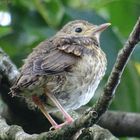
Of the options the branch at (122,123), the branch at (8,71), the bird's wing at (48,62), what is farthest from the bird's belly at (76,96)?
the branch at (122,123)

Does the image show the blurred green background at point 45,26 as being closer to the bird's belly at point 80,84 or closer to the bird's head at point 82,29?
the bird's head at point 82,29

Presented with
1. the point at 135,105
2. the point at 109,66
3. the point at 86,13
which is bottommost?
the point at 135,105

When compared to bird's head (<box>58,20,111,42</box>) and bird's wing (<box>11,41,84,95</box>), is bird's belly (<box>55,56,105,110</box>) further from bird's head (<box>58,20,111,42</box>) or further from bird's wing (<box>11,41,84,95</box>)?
bird's head (<box>58,20,111,42</box>)

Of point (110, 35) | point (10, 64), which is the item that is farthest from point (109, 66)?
point (10, 64)

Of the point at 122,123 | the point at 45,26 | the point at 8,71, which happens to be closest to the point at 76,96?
the point at 8,71

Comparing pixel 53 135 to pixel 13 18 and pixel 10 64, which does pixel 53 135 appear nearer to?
pixel 10 64

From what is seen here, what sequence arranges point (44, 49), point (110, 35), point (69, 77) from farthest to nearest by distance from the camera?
1. point (110, 35)
2. point (44, 49)
3. point (69, 77)
